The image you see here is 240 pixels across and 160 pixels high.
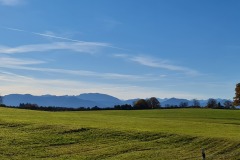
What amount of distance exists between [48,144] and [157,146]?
9.95 meters

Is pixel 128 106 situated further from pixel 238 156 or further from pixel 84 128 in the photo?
pixel 238 156

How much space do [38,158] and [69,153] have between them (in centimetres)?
303

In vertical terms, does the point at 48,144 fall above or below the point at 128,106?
below

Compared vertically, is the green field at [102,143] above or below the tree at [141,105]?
below

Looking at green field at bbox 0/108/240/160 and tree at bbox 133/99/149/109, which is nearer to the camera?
green field at bbox 0/108/240/160

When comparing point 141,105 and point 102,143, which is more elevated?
point 141,105

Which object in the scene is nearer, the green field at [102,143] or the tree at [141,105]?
the green field at [102,143]

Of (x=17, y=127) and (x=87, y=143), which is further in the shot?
(x=17, y=127)

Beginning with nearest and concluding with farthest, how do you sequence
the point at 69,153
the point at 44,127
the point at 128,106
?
the point at 69,153 → the point at 44,127 → the point at 128,106

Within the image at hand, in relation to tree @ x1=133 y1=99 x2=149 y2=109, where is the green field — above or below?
below

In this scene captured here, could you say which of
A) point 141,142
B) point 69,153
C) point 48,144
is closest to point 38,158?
point 69,153

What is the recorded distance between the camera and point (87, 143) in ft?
120

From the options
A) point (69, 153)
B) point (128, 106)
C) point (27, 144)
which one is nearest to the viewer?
point (69, 153)

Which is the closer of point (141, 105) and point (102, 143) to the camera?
point (102, 143)
